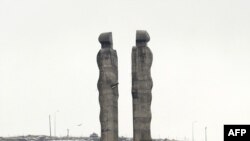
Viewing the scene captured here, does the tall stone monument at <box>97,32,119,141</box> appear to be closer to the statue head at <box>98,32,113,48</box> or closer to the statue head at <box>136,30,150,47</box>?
the statue head at <box>98,32,113,48</box>

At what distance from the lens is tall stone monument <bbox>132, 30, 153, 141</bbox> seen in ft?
172

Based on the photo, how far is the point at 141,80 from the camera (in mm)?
52750

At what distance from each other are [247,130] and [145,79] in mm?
10984

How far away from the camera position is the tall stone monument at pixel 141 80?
5241 centimetres

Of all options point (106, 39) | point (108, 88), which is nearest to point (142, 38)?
point (106, 39)

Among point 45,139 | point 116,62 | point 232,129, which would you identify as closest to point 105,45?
point 116,62

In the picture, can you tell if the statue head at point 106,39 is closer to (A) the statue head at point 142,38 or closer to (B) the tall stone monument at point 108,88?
(B) the tall stone monument at point 108,88

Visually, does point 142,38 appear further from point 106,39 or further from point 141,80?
point 141,80

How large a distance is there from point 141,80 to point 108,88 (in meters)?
2.36

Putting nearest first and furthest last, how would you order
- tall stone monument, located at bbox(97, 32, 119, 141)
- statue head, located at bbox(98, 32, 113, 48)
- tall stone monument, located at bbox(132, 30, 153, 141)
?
tall stone monument, located at bbox(132, 30, 153, 141)
tall stone monument, located at bbox(97, 32, 119, 141)
statue head, located at bbox(98, 32, 113, 48)

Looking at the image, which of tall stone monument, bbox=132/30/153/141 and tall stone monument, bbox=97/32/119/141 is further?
tall stone monument, bbox=97/32/119/141

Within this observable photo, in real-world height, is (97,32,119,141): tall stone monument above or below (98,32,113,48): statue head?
below

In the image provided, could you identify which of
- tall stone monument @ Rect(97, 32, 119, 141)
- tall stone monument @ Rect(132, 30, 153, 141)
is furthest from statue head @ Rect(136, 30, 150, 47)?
tall stone monument @ Rect(97, 32, 119, 141)

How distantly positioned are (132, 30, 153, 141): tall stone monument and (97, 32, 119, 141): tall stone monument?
1509 millimetres
